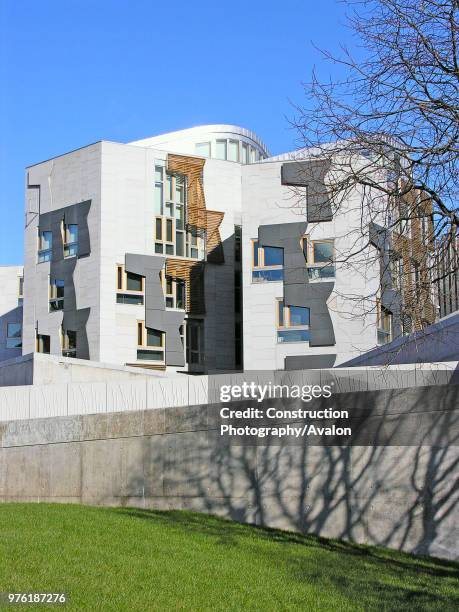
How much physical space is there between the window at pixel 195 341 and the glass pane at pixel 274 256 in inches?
222

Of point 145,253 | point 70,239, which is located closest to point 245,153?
point 145,253

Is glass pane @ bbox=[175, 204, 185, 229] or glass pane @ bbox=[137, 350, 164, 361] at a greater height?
glass pane @ bbox=[175, 204, 185, 229]

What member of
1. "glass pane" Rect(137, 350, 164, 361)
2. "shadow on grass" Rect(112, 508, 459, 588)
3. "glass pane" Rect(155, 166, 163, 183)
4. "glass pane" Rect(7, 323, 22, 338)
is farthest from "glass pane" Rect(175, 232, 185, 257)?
"shadow on grass" Rect(112, 508, 459, 588)

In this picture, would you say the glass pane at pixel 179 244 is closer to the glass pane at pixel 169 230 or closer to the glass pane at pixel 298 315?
the glass pane at pixel 169 230

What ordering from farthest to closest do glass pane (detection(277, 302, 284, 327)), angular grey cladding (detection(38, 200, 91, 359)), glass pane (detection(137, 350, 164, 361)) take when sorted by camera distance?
glass pane (detection(137, 350, 164, 361))
angular grey cladding (detection(38, 200, 91, 359))
glass pane (detection(277, 302, 284, 327))

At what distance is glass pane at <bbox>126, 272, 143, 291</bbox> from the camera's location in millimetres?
43406

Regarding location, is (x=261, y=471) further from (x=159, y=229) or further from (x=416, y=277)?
(x=159, y=229)

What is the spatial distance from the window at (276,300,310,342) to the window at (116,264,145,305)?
23.3ft

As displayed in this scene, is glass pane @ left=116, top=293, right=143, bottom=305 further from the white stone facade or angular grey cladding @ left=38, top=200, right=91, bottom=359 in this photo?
angular grey cladding @ left=38, top=200, right=91, bottom=359

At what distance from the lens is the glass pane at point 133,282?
142 ft

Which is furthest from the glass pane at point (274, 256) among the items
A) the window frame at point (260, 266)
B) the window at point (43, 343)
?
the window at point (43, 343)

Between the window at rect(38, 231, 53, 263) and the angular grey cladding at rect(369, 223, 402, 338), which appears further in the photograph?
the window at rect(38, 231, 53, 263)

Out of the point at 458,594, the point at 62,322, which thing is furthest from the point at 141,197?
the point at 458,594

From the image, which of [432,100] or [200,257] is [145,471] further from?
[200,257]
